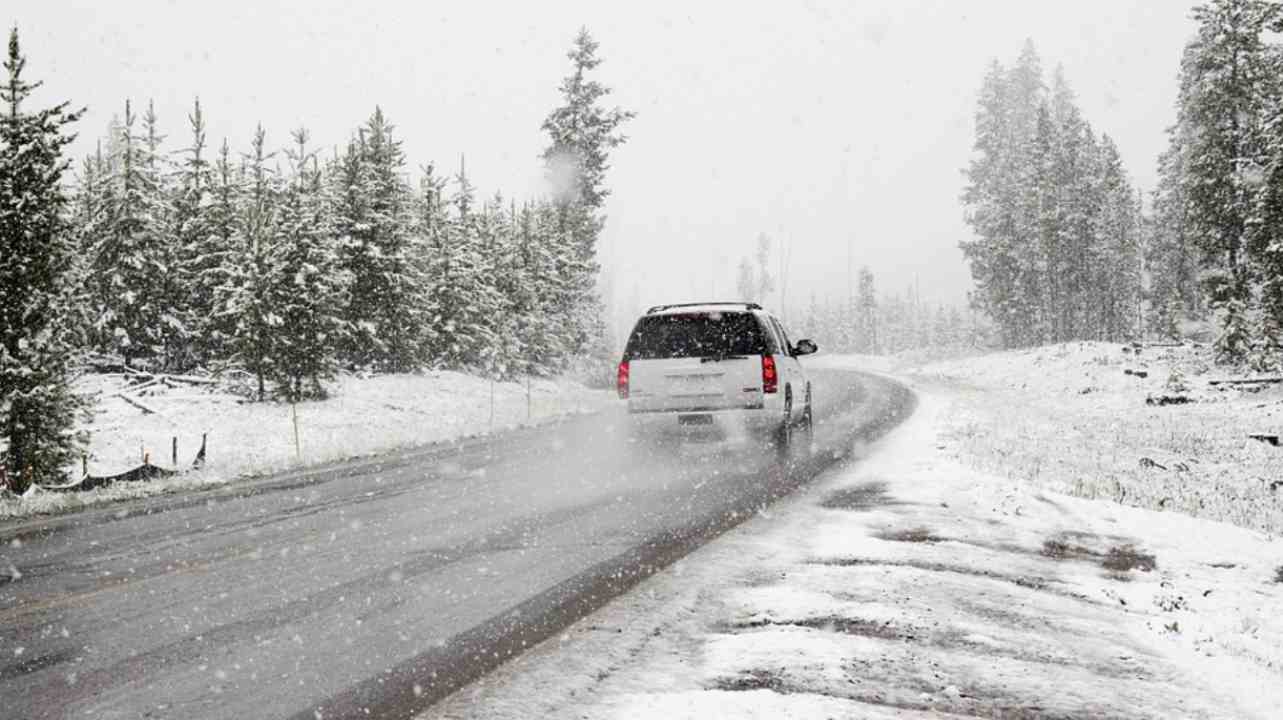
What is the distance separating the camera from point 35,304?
15656 millimetres

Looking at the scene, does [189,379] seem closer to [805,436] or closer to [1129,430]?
Result: [805,436]

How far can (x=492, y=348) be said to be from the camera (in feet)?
117

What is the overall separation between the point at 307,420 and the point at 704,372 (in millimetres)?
15796

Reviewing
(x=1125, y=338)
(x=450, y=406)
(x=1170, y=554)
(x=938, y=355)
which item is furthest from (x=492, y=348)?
(x=1125, y=338)

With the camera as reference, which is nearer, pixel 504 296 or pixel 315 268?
pixel 315 268

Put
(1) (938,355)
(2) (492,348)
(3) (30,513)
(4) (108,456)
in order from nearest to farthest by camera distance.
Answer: (3) (30,513)
(4) (108,456)
(2) (492,348)
(1) (938,355)

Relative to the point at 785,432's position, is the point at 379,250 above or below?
above

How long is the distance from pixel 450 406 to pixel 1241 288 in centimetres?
2612

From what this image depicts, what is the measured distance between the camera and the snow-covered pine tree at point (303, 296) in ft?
82.2

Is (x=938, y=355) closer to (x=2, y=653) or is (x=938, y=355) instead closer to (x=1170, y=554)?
(x=1170, y=554)

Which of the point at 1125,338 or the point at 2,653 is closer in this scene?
the point at 2,653

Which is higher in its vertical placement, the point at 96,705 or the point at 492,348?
the point at 492,348

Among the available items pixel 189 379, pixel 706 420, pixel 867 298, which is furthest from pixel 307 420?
pixel 867 298

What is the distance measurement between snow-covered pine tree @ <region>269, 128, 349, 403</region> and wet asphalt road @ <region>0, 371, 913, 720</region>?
15.3 meters
